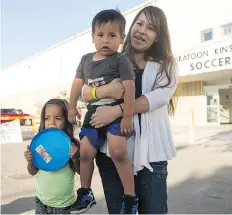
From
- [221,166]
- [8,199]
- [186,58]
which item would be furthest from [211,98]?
[8,199]

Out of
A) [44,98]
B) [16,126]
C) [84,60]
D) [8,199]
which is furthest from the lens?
[44,98]

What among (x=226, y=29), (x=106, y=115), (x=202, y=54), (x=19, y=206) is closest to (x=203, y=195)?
(x=19, y=206)

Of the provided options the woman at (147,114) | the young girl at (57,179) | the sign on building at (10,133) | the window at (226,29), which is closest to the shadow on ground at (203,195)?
the young girl at (57,179)

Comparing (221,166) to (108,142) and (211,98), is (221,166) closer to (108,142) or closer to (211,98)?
(108,142)

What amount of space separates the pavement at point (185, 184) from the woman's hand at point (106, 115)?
228 centimetres

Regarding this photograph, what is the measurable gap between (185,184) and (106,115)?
142 inches

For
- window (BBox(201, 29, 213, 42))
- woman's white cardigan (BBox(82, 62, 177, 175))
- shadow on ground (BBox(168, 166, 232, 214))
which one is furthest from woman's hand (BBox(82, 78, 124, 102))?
window (BBox(201, 29, 213, 42))

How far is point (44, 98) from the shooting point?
30.2 meters

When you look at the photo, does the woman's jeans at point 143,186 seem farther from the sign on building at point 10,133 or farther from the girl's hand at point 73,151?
the sign on building at point 10,133

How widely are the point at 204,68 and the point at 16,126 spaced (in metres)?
9.35

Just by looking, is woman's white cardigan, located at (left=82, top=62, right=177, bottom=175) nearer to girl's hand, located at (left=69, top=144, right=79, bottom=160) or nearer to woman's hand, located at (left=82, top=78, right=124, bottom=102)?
woman's hand, located at (left=82, top=78, right=124, bottom=102)

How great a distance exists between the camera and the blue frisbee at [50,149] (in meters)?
1.90

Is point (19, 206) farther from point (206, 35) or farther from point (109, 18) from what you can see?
point (206, 35)

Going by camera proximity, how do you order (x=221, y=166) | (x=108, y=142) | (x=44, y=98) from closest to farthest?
(x=108, y=142) < (x=221, y=166) < (x=44, y=98)
